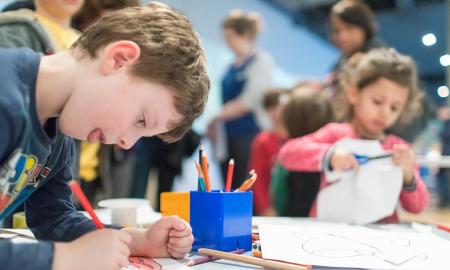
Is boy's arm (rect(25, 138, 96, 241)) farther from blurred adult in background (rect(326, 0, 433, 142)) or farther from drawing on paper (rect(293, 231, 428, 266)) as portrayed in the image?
blurred adult in background (rect(326, 0, 433, 142))

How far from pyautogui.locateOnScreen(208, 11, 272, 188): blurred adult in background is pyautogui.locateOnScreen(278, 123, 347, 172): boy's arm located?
3.40ft

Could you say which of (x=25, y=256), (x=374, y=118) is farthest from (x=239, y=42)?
(x=25, y=256)

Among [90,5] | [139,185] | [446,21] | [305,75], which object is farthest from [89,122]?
[305,75]

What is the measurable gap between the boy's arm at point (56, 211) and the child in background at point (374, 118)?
536 millimetres

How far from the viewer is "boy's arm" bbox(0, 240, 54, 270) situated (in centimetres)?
43

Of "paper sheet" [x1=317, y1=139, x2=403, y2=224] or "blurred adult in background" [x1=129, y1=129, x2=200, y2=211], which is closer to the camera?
"paper sheet" [x1=317, y1=139, x2=403, y2=224]

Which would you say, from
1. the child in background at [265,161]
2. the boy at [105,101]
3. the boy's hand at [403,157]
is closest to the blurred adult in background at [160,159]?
the child in background at [265,161]

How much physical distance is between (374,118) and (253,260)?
2.18ft

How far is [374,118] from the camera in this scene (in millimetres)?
1110

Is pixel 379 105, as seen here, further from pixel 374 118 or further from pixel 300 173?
pixel 300 173

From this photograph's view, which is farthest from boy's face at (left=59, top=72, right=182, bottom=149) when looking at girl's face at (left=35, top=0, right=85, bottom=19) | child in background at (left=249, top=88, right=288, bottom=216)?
child in background at (left=249, top=88, right=288, bottom=216)

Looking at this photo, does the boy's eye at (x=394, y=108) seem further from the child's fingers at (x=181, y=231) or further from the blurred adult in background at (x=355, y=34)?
the child's fingers at (x=181, y=231)

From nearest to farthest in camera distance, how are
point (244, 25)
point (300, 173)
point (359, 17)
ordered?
point (300, 173) → point (359, 17) → point (244, 25)

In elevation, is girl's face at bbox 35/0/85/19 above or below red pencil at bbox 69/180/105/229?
above
